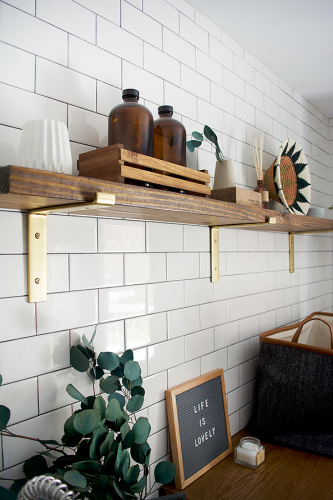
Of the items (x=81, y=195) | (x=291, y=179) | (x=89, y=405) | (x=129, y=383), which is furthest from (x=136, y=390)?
(x=291, y=179)

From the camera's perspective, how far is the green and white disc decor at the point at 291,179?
1.51 meters

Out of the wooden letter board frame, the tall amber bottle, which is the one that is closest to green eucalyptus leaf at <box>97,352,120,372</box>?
the wooden letter board frame

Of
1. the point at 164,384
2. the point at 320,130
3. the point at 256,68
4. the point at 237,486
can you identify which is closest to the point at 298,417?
the point at 237,486

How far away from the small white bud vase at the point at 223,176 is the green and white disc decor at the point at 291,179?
34cm

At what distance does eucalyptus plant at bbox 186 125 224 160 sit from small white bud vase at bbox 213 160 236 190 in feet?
0.14

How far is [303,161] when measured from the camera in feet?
5.79

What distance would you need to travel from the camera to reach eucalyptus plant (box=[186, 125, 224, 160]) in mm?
1143

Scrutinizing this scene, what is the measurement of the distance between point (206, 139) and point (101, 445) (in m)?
1.00

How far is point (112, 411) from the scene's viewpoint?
2.32 feet

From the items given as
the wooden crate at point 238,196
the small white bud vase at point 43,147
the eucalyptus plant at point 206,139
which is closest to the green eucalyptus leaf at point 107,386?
the small white bud vase at point 43,147

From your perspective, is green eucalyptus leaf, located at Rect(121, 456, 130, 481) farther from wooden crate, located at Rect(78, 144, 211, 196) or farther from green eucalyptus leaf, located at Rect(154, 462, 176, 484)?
wooden crate, located at Rect(78, 144, 211, 196)

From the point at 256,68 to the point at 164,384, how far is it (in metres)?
1.40

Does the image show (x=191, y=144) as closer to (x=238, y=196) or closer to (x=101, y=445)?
(x=238, y=196)

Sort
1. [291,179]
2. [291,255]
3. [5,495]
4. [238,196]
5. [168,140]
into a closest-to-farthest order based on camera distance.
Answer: [5,495], [168,140], [238,196], [291,179], [291,255]
